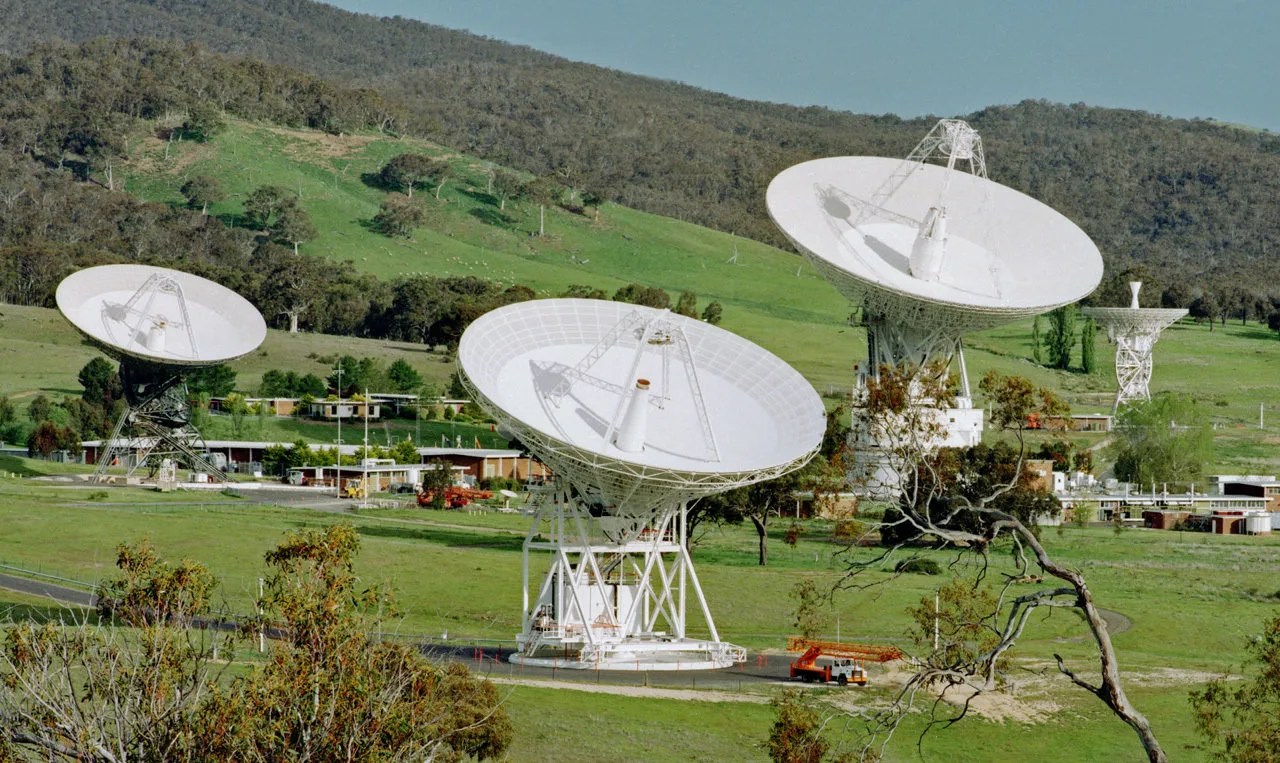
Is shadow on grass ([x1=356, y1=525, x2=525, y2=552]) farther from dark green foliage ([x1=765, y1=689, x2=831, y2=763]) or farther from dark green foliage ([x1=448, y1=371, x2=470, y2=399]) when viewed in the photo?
dark green foliage ([x1=448, y1=371, x2=470, y2=399])

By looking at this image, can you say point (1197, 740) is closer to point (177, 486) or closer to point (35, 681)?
point (35, 681)

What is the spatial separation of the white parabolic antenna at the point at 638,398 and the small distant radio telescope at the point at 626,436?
0.16ft

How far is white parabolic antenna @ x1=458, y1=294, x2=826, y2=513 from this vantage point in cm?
4869

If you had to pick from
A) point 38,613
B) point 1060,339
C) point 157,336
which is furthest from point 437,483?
point 1060,339

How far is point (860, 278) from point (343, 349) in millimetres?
76436

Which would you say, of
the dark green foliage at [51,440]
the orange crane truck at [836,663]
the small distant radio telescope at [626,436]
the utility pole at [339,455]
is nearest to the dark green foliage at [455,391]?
the utility pole at [339,455]

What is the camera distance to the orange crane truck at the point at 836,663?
48.3 metres

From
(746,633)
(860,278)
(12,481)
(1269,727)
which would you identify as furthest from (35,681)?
(12,481)

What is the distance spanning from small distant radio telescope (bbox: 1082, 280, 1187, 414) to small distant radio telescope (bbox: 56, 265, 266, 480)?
224ft

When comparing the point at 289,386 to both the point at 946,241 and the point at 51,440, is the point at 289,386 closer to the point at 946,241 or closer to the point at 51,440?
the point at 51,440

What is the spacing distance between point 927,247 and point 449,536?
25740 millimetres

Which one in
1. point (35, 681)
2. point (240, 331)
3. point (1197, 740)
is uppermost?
point (240, 331)

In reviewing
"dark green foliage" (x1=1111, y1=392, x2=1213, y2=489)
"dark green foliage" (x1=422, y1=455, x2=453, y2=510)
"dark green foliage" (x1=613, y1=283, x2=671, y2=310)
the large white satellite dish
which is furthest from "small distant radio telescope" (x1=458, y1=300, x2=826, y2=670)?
"dark green foliage" (x1=613, y1=283, x2=671, y2=310)

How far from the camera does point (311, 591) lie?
28812 millimetres
